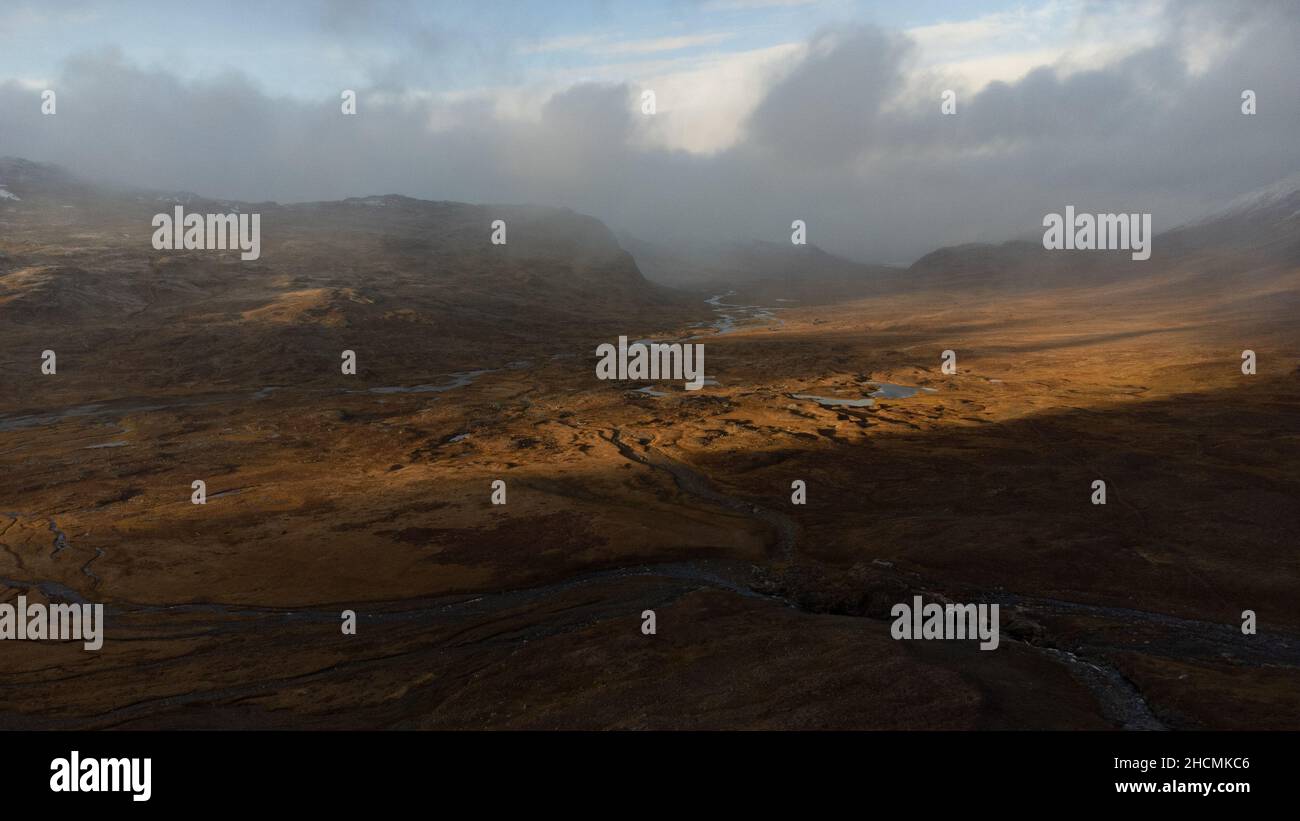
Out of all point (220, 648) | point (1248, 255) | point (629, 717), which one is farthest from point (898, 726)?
point (1248, 255)

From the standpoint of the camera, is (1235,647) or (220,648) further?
(220,648)

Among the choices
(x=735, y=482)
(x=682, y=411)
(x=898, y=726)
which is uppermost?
(x=682, y=411)

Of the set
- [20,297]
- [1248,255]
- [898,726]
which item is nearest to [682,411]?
[898,726]

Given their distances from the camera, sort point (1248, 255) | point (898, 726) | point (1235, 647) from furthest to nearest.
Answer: point (1248, 255)
point (1235, 647)
point (898, 726)

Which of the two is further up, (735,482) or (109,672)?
(735,482)
